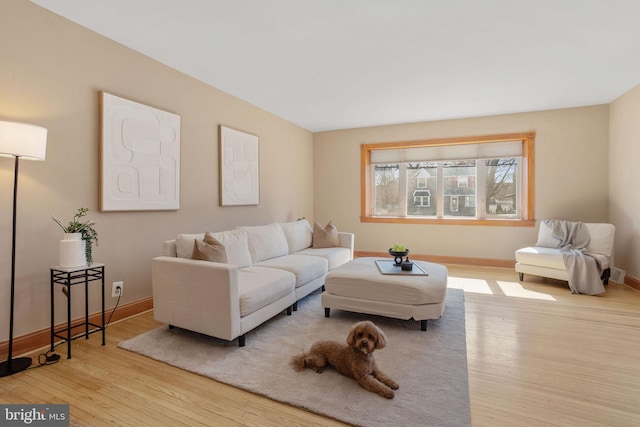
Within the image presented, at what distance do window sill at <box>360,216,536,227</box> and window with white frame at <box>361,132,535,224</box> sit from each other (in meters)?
0.02

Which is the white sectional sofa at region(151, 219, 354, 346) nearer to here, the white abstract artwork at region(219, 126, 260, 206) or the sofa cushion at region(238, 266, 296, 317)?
the sofa cushion at region(238, 266, 296, 317)

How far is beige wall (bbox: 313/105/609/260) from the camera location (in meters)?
4.61

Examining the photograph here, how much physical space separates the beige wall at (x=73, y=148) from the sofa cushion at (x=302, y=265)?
1040mm

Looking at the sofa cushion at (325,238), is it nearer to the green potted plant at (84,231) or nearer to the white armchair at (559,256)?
the white armchair at (559,256)

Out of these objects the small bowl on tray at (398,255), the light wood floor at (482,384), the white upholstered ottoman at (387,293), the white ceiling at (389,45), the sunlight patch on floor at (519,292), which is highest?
the white ceiling at (389,45)

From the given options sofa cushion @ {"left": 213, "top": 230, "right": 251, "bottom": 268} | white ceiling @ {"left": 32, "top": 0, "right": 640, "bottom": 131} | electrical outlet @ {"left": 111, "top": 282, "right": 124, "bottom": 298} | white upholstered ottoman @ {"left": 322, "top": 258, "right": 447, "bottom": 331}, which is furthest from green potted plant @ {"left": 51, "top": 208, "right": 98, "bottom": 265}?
white upholstered ottoman @ {"left": 322, "top": 258, "right": 447, "bottom": 331}

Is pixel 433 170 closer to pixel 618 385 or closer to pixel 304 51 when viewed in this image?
pixel 304 51

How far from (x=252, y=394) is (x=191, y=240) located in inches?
59.5

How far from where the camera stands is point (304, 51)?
9.71 feet

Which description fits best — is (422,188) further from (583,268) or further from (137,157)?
(137,157)

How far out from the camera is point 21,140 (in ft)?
6.30

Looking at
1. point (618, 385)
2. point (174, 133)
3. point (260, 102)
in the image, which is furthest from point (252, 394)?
point (260, 102)

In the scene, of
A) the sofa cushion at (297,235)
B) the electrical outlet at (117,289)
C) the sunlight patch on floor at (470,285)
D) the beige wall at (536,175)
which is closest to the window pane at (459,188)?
the beige wall at (536,175)

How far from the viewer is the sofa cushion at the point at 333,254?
3957 millimetres
